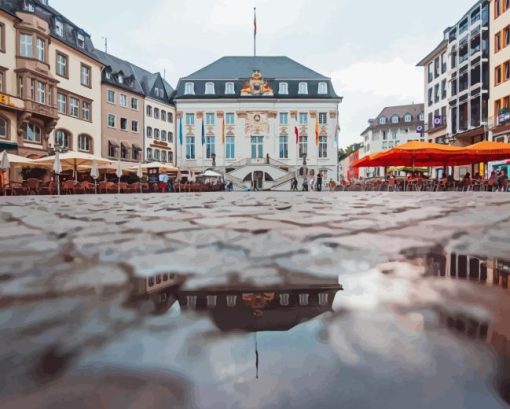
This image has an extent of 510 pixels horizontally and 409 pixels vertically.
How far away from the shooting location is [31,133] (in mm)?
31984

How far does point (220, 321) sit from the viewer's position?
5.18ft

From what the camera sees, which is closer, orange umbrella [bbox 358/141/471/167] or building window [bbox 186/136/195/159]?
orange umbrella [bbox 358/141/471/167]

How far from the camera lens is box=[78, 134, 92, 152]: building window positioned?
39125mm

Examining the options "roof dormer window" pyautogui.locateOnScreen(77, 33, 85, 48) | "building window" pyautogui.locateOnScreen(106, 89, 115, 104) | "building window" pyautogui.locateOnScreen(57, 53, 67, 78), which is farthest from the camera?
"building window" pyautogui.locateOnScreen(106, 89, 115, 104)

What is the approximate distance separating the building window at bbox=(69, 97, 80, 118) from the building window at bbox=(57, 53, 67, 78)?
6.82ft

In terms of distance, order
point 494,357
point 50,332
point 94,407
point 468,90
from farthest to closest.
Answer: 1. point 468,90
2. point 50,332
3. point 494,357
4. point 94,407

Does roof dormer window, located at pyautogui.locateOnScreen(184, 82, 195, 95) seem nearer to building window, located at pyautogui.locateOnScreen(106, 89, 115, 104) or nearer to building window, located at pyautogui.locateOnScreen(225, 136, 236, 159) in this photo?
building window, located at pyautogui.locateOnScreen(225, 136, 236, 159)

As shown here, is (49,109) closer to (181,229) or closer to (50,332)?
(181,229)

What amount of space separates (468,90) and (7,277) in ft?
146

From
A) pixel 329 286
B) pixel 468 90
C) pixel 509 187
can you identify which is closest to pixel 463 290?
pixel 329 286

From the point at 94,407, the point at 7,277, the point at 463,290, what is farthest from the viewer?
the point at 7,277

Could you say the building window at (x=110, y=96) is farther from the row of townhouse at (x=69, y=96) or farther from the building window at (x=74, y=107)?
the building window at (x=74, y=107)

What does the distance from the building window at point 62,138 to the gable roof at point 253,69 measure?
2187 cm

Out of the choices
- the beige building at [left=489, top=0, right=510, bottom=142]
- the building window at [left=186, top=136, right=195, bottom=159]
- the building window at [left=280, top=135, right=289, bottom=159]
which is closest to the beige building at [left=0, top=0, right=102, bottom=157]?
the building window at [left=186, top=136, right=195, bottom=159]
